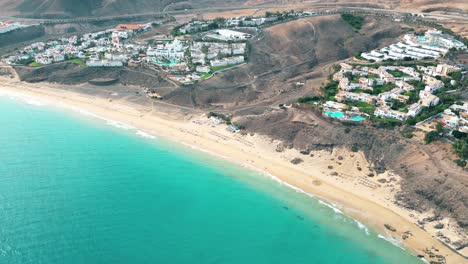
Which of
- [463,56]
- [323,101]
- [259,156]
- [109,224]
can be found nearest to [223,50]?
[323,101]

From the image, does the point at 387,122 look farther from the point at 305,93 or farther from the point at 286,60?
the point at 286,60

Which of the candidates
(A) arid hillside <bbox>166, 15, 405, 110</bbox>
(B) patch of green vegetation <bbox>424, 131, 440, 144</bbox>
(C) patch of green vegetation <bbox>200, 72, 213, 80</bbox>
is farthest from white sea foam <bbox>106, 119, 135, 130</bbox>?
(B) patch of green vegetation <bbox>424, 131, 440, 144</bbox>

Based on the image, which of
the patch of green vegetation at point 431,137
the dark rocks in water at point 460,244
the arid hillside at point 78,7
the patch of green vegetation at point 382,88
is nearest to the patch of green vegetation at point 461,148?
the patch of green vegetation at point 431,137

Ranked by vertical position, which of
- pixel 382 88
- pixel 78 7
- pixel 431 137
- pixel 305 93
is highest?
pixel 78 7

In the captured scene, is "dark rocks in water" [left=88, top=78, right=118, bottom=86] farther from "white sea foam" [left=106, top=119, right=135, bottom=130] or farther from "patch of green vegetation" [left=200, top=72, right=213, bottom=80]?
"patch of green vegetation" [left=200, top=72, right=213, bottom=80]

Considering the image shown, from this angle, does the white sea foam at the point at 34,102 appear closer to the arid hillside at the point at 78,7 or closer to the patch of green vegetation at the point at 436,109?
the patch of green vegetation at the point at 436,109

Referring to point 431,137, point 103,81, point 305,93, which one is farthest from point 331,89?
point 103,81
